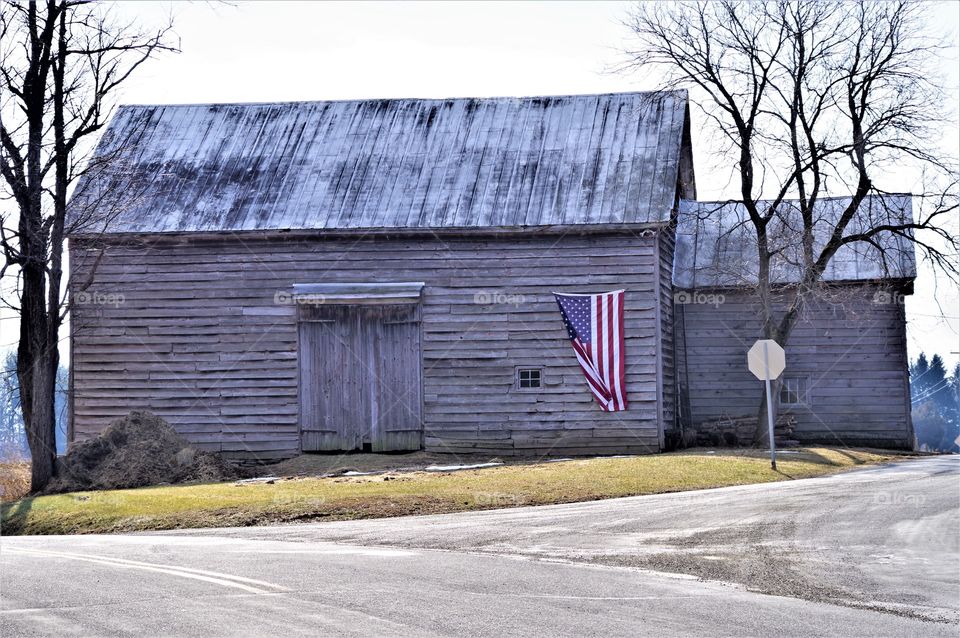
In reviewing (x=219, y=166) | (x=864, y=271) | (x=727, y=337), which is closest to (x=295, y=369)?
(x=219, y=166)

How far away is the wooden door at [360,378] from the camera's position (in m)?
26.6

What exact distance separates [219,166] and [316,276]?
4568 mm

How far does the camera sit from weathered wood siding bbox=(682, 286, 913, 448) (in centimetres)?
2978

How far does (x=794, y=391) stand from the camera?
30172mm

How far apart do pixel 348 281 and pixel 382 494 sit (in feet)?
29.5

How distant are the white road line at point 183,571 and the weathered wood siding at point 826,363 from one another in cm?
2018

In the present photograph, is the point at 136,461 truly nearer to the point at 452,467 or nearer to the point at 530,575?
the point at 452,467

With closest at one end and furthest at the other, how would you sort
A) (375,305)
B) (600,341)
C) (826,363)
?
(600,341) → (375,305) → (826,363)
